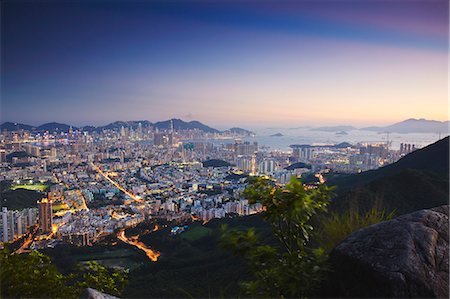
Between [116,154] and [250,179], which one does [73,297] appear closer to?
[250,179]

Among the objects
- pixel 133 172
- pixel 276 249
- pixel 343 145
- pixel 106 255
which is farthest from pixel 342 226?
pixel 133 172

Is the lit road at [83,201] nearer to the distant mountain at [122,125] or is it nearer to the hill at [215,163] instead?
the hill at [215,163]

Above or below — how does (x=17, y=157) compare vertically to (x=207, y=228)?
above

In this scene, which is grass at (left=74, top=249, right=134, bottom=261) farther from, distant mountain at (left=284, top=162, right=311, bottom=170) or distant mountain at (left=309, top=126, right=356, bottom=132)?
distant mountain at (left=309, top=126, right=356, bottom=132)

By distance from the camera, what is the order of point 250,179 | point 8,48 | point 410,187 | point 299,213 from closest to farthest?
point 299,213, point 250,179, point 8,48, point 410,187

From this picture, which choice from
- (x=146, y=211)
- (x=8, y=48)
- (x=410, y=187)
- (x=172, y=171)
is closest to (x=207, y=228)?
(x=146, y=211)
